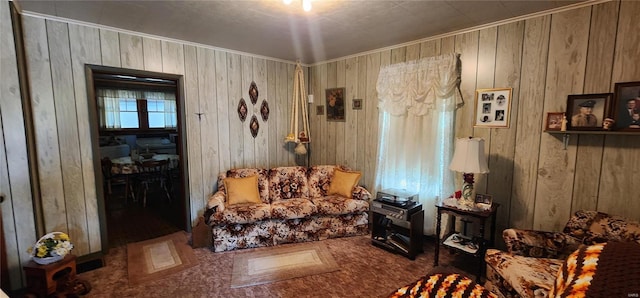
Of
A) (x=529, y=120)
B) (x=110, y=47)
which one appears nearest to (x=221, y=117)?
(x=110, y=47)

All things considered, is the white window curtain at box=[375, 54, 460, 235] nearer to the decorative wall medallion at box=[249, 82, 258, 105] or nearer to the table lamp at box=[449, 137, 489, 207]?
the table lamp at box=[449, 137, 489, 207]

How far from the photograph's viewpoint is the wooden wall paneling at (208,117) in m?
3.43

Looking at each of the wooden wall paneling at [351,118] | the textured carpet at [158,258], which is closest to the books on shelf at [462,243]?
the wooden wall paneling at [351,118]

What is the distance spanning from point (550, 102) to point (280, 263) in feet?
9.47

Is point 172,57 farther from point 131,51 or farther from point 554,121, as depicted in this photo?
point 554,121

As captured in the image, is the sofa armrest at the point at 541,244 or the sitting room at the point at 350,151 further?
the sitting room at the point at 350,151

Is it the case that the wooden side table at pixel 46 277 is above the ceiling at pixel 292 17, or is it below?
below

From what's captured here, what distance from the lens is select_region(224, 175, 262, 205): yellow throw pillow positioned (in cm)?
327

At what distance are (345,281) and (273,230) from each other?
1.08m

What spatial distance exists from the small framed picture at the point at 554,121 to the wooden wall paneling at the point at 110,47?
418 cm

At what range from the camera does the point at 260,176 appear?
3.62 metres

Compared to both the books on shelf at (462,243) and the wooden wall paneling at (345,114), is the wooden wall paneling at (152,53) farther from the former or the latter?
the books on shelf at (462,243)

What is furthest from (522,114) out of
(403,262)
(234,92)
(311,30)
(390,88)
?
(234,92)

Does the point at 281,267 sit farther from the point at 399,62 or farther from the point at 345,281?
the point at 399,62
